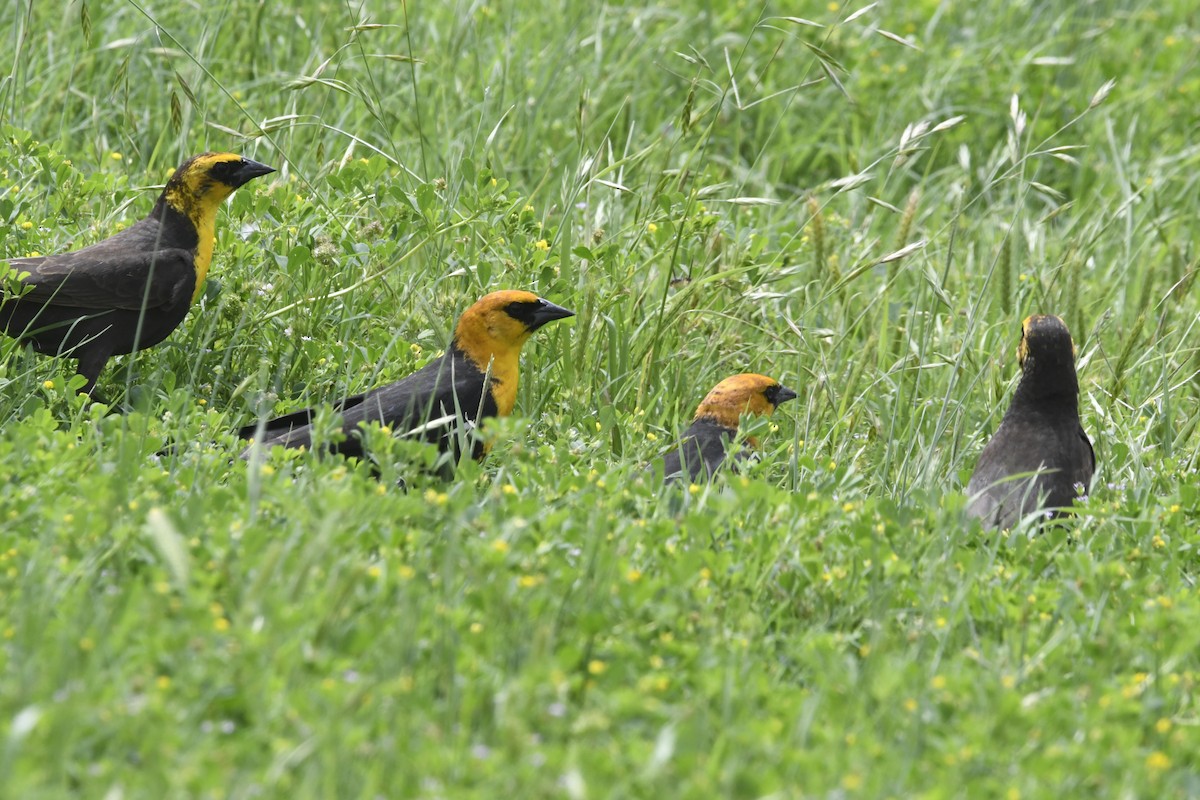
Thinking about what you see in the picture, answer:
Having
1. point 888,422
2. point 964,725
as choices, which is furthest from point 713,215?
point 964,725

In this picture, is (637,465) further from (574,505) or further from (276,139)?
(276,139)

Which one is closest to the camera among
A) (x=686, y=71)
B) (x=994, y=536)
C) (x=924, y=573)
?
(x=924, y=573)

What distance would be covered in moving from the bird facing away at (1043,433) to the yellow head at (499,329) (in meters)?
1.71

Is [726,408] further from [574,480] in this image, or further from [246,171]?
[246,171]

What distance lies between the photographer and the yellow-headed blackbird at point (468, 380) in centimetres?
515

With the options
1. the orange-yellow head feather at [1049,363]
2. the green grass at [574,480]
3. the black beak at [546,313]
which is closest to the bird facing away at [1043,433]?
the orange-yellow head feather at [1049,363]

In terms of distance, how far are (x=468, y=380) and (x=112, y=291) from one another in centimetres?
131

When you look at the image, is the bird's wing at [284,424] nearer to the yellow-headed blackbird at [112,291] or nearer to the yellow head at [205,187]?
the yellow-headed blackbird at [112,291]

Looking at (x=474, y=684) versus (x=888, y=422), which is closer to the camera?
(x=474, y=684)

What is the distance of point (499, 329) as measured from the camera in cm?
553

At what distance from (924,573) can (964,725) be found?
96 centimetres

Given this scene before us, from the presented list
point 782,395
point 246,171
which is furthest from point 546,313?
point 246,171

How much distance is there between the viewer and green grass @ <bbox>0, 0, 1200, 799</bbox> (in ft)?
9.62

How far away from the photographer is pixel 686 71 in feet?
28.6
